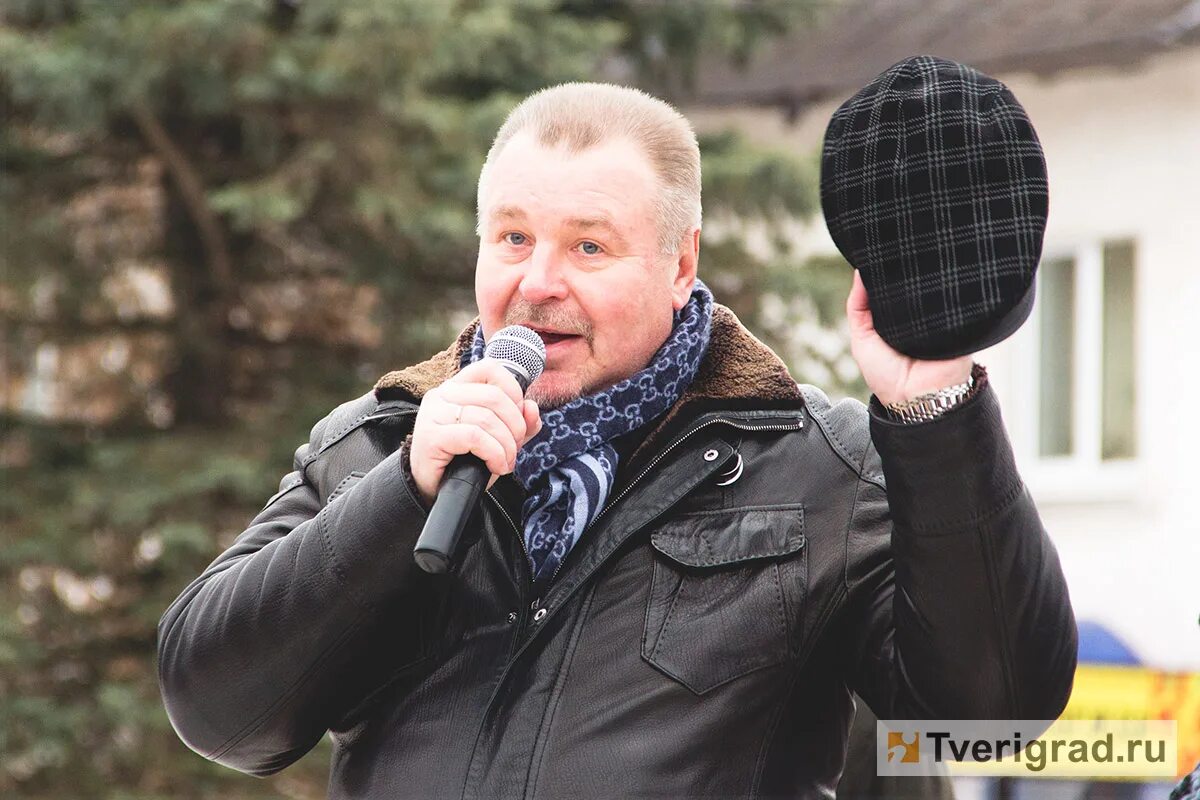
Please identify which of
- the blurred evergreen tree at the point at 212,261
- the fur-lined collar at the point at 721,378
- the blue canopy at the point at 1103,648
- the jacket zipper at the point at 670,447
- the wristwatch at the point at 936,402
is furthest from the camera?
the blue canopy at the point at 1103,648

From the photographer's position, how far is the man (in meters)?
2.07

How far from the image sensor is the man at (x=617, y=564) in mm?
2068

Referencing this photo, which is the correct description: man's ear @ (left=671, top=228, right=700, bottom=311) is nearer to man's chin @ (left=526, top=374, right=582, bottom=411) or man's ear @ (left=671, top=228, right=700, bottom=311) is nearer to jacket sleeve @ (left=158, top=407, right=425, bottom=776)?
man's chin @ (left=526, top=374, right=582, bottom=411)

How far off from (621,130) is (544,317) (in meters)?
0.36

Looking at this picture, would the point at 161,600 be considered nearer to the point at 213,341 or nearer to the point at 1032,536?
the point at 213,341

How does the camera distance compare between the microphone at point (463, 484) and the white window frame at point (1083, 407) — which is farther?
the white window frame at point (1083, 407)

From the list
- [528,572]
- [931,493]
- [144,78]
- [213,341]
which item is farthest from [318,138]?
[931,493]

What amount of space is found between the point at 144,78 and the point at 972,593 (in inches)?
242

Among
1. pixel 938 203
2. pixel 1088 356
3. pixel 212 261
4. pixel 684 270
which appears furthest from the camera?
pixel 1088 356

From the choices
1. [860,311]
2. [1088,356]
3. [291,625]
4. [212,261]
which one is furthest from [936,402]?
[1088,356]

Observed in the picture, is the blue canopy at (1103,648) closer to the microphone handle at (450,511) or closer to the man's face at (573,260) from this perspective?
the man's face at (573,260)

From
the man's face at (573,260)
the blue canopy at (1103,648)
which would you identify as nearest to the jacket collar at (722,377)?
the man's face at (573,260)

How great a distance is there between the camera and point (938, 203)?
1946 millimetres

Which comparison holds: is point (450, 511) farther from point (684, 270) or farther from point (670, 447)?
point (684, 270)
